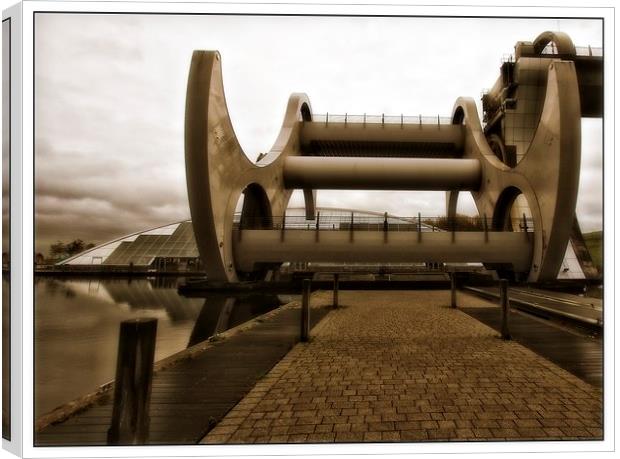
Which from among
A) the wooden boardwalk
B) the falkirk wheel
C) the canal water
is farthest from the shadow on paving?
the canal water

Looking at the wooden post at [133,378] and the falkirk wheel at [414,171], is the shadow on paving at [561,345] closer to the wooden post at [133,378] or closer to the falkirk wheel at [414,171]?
the wooden post at [133,378]

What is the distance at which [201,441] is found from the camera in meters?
2.89

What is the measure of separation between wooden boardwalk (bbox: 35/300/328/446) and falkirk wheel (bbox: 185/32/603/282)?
22.7 ft

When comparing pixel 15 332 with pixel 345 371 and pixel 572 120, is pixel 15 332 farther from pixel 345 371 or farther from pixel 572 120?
pixel 572 120

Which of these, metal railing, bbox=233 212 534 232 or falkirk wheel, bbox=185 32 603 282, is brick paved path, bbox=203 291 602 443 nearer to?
falkirk wheel, bbox=185 32 603 282

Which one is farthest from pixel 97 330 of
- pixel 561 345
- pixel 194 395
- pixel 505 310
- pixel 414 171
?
pixel 414 171

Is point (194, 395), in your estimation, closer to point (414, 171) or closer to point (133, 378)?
point (133, 378)

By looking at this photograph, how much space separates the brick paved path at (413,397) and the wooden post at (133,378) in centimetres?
67

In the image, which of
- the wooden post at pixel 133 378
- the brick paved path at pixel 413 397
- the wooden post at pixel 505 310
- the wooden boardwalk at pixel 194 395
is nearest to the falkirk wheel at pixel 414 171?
the wooden post at pixel 505 310

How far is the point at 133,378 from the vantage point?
2.36 meters

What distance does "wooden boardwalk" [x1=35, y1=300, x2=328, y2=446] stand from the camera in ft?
9.70

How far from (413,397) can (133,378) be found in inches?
98.6
